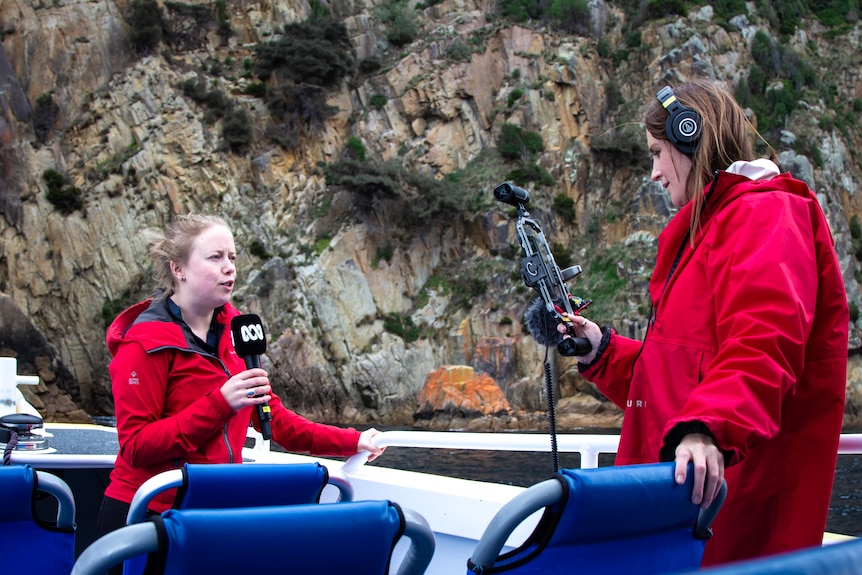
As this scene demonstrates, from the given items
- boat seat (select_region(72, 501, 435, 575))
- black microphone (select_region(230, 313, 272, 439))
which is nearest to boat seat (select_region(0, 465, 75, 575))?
black microphone (select_region(230, 313, 272, 439))

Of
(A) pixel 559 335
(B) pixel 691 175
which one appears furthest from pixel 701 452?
(A) pixel 559 335

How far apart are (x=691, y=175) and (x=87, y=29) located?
43.2m

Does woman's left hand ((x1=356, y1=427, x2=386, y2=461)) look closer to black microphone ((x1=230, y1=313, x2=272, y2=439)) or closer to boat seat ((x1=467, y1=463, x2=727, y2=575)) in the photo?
black microphone ((x1=230, y1=313, x2=272, y2=439))

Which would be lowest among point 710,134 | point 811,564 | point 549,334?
point 549,334

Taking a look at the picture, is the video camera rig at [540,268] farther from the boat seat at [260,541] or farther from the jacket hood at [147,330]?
the boat seat at [260,541]

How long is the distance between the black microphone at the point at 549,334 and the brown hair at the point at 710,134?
48cm

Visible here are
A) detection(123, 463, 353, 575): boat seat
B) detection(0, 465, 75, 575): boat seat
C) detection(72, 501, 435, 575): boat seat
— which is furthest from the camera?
detection(0, 465, 75, 575): boat seat

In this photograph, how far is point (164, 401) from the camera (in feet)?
7.68

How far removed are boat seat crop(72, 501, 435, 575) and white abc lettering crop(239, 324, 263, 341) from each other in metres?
1.24

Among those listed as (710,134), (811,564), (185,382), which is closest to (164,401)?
(185,382)

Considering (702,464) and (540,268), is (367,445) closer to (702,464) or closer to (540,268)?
(540,268)

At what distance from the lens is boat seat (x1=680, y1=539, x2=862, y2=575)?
0.62 metres

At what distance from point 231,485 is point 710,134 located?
128 cm

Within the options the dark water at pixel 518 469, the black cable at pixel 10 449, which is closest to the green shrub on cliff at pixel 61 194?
the dark water at pixel 518 469
